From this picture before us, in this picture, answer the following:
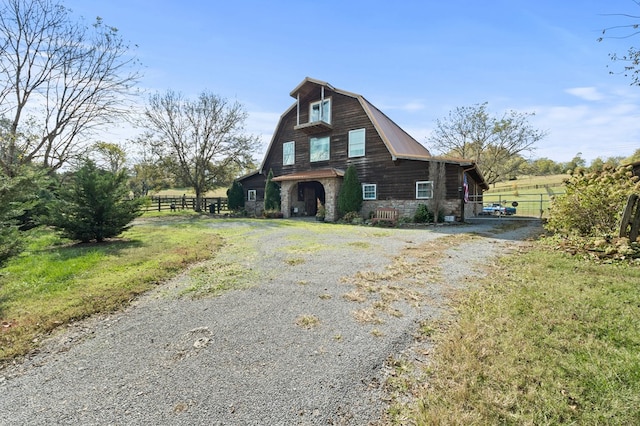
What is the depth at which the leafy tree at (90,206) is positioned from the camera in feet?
27.6

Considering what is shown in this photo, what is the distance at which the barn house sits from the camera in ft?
52.3

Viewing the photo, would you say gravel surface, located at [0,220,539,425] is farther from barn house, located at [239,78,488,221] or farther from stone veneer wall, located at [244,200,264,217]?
stone veneer wall, located at [244,200,264,217]

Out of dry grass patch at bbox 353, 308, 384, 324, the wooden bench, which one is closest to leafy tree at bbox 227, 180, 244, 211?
the wooden bench

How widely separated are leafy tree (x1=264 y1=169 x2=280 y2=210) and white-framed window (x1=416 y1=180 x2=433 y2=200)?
10.5 m

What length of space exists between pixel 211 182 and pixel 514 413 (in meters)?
28.4

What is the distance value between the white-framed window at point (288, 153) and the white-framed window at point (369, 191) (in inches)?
263

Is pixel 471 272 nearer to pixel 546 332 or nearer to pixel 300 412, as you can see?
pixel 546 332

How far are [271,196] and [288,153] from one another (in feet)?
12.6

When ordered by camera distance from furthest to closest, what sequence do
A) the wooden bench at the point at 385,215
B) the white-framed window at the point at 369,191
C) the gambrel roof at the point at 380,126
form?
the white-framed window at the point at 369,191 < the wooden bench at the point at 385,215 < the gambrel roof at the point at 380,126

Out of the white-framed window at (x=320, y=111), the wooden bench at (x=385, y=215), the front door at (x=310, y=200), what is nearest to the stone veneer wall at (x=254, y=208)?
the front door at (x=310, y=200)

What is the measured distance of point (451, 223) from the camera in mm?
15328

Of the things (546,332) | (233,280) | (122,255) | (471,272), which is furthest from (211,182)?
(546,332)

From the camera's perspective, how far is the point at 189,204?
3002 centimetres

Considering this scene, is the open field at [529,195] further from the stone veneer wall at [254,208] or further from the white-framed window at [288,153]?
the stone veneer wall at [254,208]
